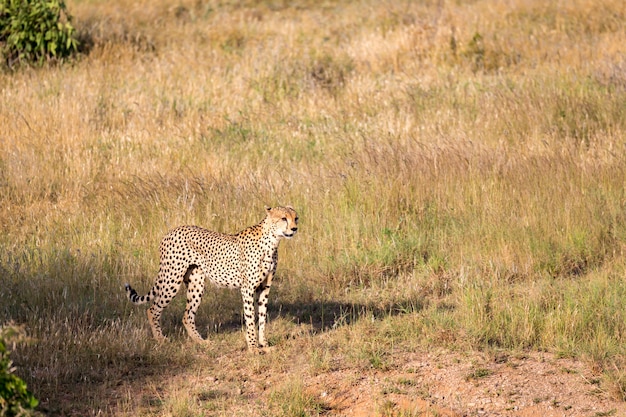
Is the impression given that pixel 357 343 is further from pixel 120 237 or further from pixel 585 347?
pixel 120 237

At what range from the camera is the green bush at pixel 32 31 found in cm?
1413

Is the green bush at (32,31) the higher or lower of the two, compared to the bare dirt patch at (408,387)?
higher

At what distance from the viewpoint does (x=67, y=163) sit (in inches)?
405

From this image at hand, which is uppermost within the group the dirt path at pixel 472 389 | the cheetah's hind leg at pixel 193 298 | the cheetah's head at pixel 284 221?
the cheetah's head at pixel 284 221

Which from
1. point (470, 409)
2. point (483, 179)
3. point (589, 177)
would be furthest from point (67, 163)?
point (470, 409)

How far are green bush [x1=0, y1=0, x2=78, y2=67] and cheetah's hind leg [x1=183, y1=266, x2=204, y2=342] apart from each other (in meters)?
8.21

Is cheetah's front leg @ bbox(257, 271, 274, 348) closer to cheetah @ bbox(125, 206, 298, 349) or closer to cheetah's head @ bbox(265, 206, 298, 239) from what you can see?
cheetah @ bbox(125, 206, 298, 349)

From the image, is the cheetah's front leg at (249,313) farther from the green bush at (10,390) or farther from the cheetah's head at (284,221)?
the green bush at (10,390)

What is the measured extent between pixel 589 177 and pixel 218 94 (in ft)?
18.9

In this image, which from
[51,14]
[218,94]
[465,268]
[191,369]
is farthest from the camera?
[51,14]

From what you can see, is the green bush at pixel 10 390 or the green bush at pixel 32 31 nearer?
the green bush at pixel 10 390

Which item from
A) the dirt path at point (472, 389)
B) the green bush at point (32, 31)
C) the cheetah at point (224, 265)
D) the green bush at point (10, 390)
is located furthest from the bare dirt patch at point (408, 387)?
the green bush at point (32, 31)

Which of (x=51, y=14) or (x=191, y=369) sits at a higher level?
(x=51, y=14)

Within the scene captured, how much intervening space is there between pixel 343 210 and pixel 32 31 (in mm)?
7433
